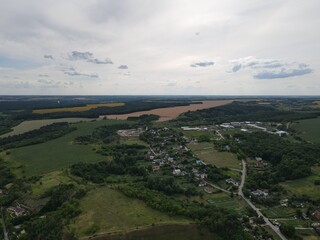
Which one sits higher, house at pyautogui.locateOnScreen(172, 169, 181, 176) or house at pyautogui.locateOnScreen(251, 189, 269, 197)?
house at pyautogui.locateOnScreen(172, 169, 181, 176)

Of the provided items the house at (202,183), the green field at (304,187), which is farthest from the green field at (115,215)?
the green field at (304,187)

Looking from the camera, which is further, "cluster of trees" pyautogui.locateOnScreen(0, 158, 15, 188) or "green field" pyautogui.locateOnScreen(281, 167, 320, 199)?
"cluster of trees" pyautogui.locateOnScreen(0, 158, 15, 188)

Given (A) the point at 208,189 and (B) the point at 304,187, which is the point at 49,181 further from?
(B) the point at 304,187

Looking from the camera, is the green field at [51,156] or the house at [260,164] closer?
the green field at [51,156]

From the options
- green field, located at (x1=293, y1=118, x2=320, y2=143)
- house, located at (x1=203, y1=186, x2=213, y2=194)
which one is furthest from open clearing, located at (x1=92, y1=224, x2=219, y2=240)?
green field, located at (x1=293, y1=118, x2=320, y2=143)

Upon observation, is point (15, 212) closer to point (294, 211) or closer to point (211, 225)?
point (211, 225)

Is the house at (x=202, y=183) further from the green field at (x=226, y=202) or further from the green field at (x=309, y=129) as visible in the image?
the green field at (x=309, y=129)

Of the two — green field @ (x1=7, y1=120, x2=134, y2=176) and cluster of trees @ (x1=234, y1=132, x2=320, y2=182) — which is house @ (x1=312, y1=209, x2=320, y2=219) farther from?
green field @ (x1=7, y1=120, x2=134, y2=176)
